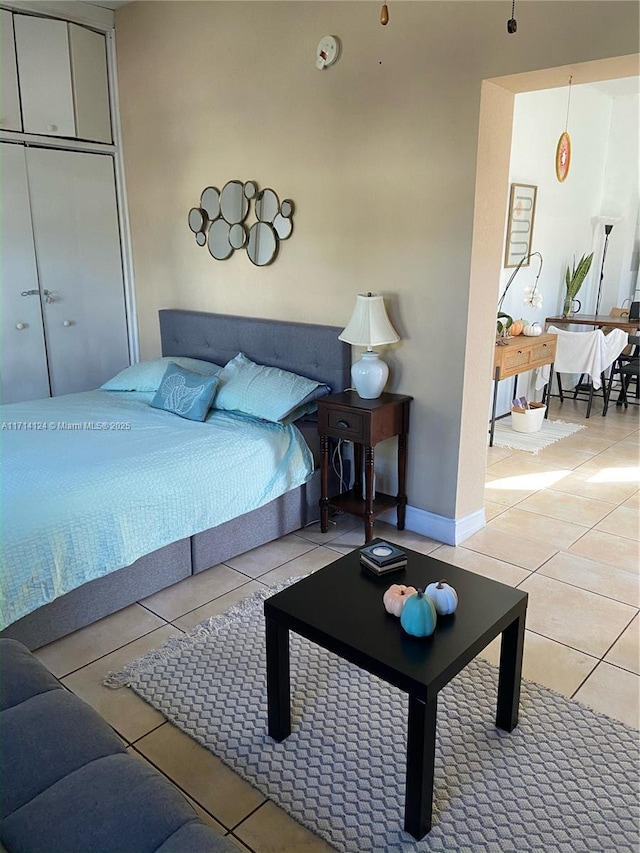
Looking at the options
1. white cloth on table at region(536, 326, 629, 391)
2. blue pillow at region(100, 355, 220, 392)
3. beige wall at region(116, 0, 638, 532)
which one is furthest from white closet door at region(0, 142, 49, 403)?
white cloth on table at region(536, 326, 629, 391)

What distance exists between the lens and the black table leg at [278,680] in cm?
185

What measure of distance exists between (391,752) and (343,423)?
5.04 feet

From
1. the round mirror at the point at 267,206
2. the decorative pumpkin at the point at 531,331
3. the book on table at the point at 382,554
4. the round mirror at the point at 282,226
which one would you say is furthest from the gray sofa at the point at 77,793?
the decorative pumpkin at the point at 531,331

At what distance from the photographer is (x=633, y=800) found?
1.72 m

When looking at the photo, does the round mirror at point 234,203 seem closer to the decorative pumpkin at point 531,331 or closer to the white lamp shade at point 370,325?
the white lamp shade at point 370,325

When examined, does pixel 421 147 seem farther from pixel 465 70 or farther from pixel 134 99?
pixel 134 99

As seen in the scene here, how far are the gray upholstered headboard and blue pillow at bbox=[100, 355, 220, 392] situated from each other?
0.44 ft

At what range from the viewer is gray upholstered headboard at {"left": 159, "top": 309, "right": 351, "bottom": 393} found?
11.1ft

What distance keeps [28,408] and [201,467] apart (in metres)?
1.23

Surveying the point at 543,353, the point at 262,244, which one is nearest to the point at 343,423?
the point at 262,244

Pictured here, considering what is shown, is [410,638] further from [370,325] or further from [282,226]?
[282,226]

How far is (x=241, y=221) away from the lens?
371cm

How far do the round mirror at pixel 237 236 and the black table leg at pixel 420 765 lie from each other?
113 inches

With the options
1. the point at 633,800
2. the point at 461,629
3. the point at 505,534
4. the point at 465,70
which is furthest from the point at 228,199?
the point at 633,800
